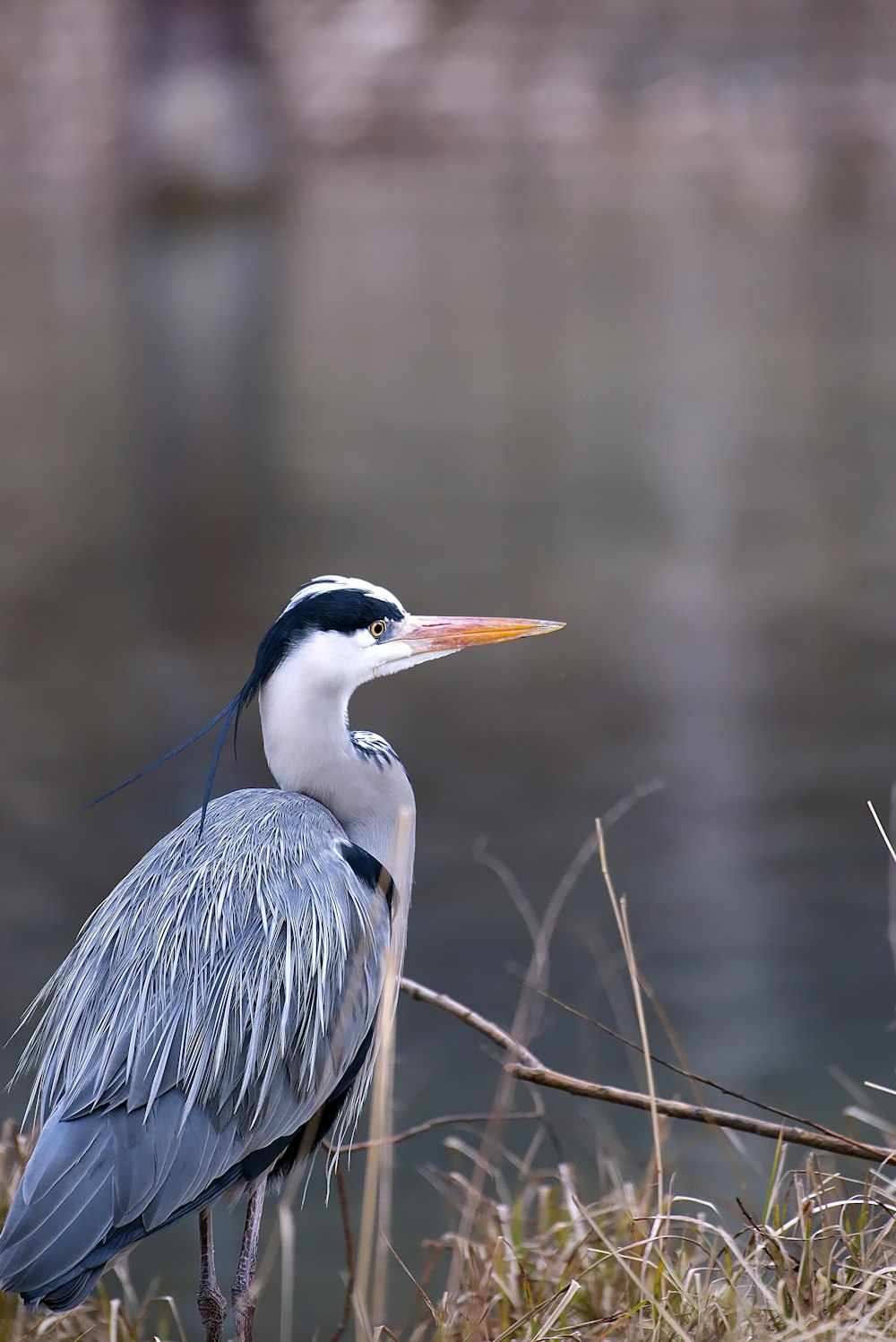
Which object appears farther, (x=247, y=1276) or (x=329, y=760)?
(x=329, y=760)

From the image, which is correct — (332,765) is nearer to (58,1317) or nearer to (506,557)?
(58,1317)

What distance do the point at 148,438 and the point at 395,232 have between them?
928 cm

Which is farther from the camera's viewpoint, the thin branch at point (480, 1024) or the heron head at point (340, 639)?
the heron head at point (340, 639)

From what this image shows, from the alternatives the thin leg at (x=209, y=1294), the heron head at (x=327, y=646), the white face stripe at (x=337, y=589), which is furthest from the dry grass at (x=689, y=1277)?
the white face stripe at (x=337, y=589)

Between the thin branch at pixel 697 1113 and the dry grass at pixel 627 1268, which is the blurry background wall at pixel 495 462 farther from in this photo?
the thin branch at pixel 697 1113

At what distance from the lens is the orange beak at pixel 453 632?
3059 millimetres

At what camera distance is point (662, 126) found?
2120cm

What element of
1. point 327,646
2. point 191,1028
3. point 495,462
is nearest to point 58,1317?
point 191,1028

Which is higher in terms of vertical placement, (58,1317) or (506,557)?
(58,1317)

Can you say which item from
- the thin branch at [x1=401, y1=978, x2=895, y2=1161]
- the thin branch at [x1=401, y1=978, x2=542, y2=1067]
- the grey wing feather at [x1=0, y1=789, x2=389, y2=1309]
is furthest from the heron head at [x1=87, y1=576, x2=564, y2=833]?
the thin branch at [x1=401, y1=978, x2=895, y2=1161]

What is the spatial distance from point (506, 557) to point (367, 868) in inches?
342

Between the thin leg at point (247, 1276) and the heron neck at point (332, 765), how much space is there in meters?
0.65

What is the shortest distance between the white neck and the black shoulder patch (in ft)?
0.12

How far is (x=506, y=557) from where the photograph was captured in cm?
1150
